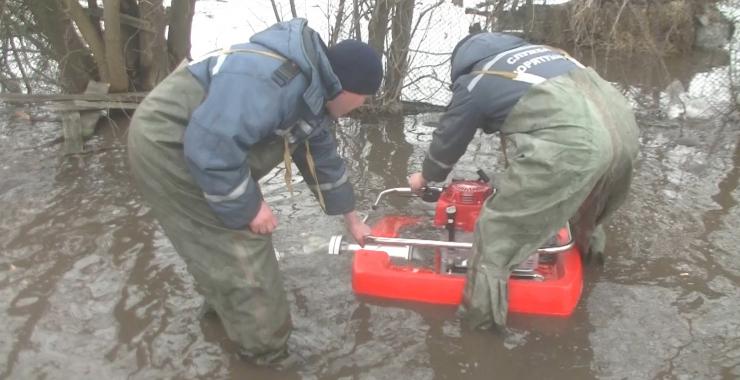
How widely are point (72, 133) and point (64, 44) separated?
3.88 ft

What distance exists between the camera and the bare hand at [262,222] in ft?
→ 8.93

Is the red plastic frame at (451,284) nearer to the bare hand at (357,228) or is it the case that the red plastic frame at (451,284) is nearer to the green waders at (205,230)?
the bare hand at (357,228)

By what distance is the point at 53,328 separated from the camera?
11.2ft

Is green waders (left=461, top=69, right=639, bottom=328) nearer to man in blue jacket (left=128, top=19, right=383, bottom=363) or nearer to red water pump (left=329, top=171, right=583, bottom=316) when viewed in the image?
red water pump (left=329, top=171, right=583, bottom=316)

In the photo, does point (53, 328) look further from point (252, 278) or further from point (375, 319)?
point (375, 319)

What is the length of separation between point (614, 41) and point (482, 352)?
6469 millimetres

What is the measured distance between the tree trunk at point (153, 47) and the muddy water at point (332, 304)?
1496 mm

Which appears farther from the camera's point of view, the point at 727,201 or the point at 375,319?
the point at 727,201

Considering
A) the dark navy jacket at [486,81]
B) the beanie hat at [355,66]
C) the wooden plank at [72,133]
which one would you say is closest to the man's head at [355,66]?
the beanie hat at [355,66]

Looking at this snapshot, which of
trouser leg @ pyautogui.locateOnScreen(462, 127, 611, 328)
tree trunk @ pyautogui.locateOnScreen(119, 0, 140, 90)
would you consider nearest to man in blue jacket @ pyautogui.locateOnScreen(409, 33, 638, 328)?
trouser leg @ pyautogui.locateOnScreen(462, 127, 611, 328)

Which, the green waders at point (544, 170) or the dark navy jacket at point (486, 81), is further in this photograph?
the dark navy jacket at point (486, 81)

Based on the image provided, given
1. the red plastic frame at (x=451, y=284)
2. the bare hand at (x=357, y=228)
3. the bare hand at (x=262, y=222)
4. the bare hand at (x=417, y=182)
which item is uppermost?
the bare hand at (x=262, y=222)

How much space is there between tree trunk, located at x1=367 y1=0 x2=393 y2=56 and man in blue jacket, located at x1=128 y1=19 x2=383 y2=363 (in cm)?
352

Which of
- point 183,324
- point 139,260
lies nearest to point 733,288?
point 183,324
